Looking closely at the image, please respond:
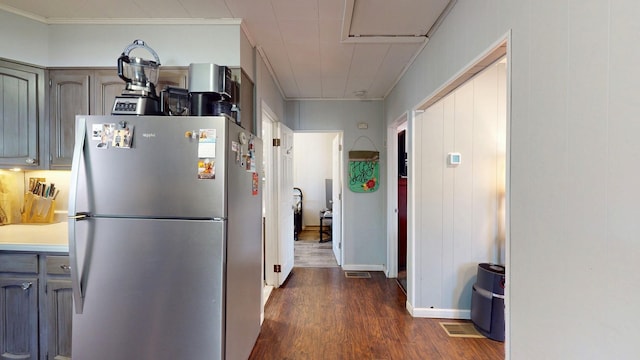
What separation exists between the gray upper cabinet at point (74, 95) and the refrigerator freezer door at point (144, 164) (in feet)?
2.26

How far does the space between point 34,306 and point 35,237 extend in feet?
1.43

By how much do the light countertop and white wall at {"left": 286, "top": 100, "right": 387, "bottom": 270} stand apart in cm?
275

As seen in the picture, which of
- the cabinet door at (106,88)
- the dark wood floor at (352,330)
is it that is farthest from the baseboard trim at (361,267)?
the cabinet door at (106,88)

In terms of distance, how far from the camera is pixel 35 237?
1.84 m

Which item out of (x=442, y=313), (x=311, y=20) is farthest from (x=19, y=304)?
(x=442, y=313)

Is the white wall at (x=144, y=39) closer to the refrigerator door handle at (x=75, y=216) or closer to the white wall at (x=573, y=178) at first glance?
the refrigerator door handle at (x=75, y=216)

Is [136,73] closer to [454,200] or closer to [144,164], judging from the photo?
[144,164]

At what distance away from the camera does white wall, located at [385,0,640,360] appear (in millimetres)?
777

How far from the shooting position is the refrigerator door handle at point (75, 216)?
1.43 meters

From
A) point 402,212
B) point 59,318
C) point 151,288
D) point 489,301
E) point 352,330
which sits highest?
point 402,212

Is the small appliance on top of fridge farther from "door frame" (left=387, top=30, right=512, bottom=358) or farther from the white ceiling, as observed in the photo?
"door frame" (left=387, top=30, right=512, bottom=358)

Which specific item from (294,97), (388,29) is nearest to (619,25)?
(388,29)

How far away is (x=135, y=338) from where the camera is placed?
146cm

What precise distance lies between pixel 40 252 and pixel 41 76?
4.16ft
